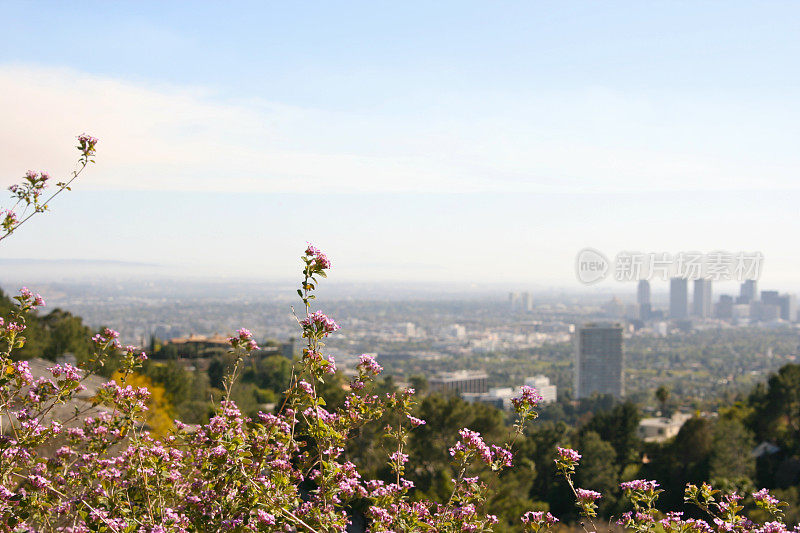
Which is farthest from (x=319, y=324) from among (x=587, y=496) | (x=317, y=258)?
(x=587, y=496)

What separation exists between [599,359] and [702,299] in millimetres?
78597

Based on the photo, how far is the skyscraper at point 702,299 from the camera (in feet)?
490

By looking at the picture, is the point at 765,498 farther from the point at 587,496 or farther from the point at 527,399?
the point at 527,399

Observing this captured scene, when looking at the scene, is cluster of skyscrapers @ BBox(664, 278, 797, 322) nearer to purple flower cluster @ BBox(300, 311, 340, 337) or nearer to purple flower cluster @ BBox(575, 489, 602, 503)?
purple flower cluster @ BBox(575, 489, 602, 503)

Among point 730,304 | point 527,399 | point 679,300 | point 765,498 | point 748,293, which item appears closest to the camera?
point 765,498

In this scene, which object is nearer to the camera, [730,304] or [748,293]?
[730,304]

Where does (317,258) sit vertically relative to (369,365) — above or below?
above

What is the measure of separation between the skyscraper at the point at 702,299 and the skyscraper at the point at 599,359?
72.4m

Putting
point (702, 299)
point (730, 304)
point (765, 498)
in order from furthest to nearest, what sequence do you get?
point (702, 299) → point (730, 304) → point (765, 498)

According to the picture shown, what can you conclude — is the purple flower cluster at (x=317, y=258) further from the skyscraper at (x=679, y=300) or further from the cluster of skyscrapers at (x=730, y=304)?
the skyscraper at (x=679, y=300)

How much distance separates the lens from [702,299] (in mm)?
151125

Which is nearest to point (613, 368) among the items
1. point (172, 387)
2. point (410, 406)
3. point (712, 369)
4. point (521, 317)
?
point (712, 369)

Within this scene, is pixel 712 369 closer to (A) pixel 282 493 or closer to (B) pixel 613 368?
(B) pixel 613 368

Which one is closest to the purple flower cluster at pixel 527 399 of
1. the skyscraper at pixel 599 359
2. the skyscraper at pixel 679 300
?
the skyscraper at pixel 599 359
